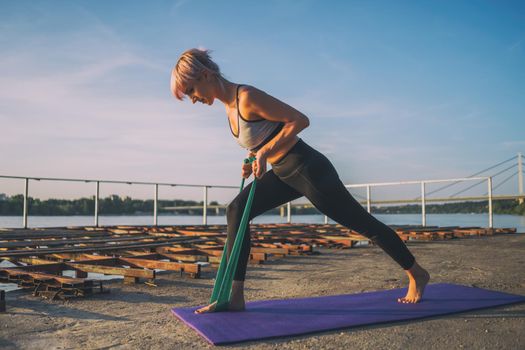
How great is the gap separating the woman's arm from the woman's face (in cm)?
17

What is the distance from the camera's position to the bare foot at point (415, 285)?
2.52 meters

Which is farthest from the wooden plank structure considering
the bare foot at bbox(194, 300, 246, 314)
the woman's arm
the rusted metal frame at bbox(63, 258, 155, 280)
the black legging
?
the woman's arm

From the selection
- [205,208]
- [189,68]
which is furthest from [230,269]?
[205,208]

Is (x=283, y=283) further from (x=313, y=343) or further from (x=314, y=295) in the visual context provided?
(x=313, y=343)

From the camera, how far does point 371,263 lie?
4430 mm

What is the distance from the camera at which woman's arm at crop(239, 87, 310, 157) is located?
2.19 meters

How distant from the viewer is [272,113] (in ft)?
7.18

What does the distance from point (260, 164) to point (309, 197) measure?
13.4 inches

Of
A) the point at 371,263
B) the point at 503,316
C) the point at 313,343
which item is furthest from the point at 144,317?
the point at 371,263

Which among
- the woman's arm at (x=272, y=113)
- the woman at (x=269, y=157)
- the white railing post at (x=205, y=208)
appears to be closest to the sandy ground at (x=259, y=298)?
the woman at (x=269, y=157)

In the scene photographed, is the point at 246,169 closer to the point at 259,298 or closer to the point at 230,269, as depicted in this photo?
the point at 230,269

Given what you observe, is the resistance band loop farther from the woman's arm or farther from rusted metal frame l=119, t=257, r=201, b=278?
rusted metal frame l=119, t=257, r=201, b=278

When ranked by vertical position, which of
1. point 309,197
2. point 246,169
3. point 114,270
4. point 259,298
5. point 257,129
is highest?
point 257,129

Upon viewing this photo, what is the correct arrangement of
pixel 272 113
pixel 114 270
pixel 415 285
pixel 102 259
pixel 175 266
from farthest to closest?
pixel 102 259 → pixel 175 266 → pixel 114 270 → pixel 415 285 → pixel 272 113
